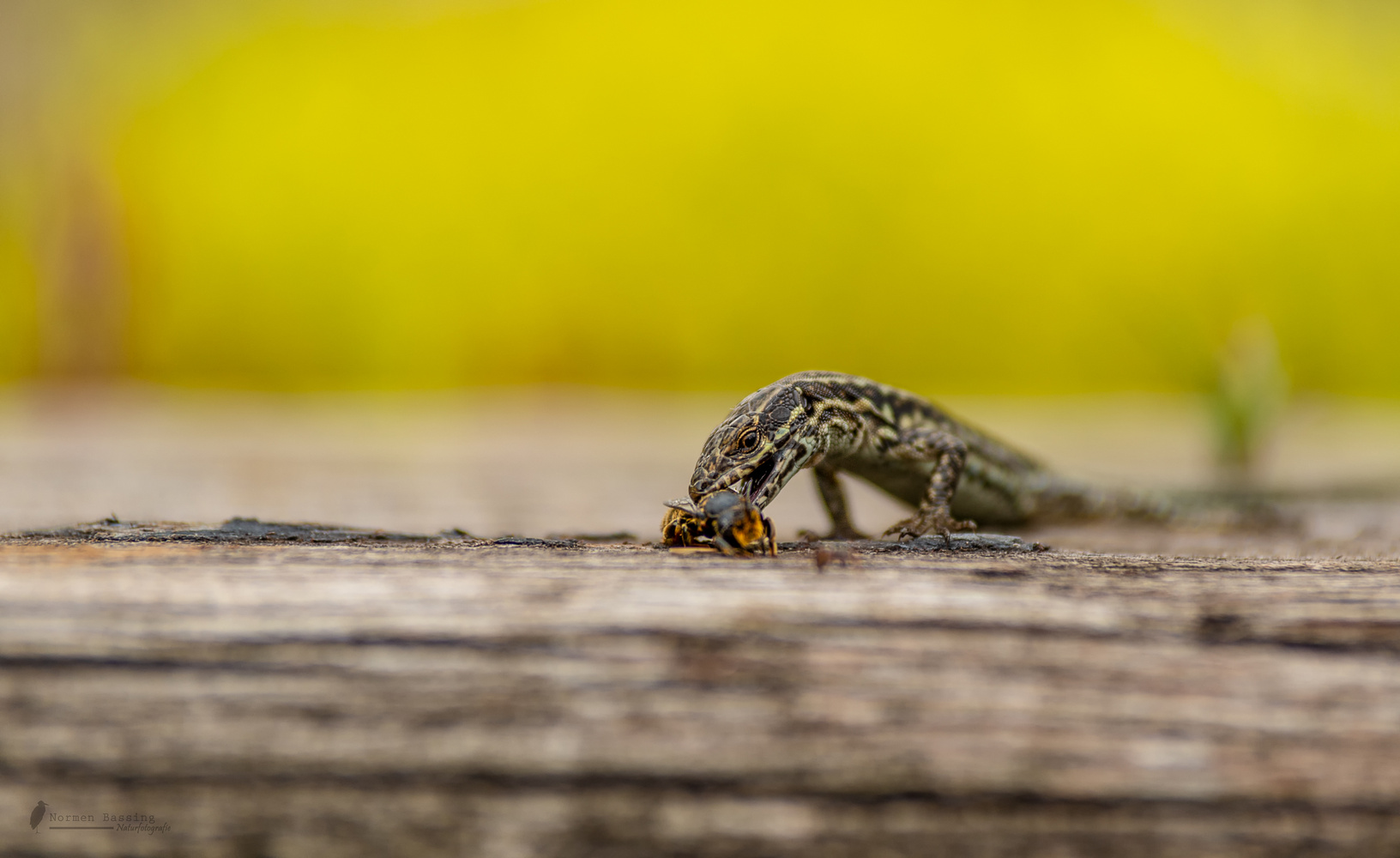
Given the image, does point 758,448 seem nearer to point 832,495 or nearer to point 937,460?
point 832,495

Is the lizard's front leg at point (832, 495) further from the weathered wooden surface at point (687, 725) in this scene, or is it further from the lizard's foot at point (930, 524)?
the weathered wooden surface at point (687, 725)

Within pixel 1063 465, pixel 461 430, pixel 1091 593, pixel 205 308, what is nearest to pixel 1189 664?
pixel 1091 593

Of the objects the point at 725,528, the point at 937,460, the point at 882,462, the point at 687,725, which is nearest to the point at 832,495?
the point at 882,462

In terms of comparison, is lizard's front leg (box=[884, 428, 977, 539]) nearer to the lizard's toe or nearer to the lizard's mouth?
the lizard's toe

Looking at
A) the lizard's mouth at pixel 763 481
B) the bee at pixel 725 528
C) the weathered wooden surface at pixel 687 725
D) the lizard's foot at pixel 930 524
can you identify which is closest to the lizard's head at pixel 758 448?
the lizard's mouth at pixel 763 481

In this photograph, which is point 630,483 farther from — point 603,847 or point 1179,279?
point 1179,279

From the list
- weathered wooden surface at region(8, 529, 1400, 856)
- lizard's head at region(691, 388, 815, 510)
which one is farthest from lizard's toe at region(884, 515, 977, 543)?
weathered wooden surface at region(8, 529, 1400, 856)
